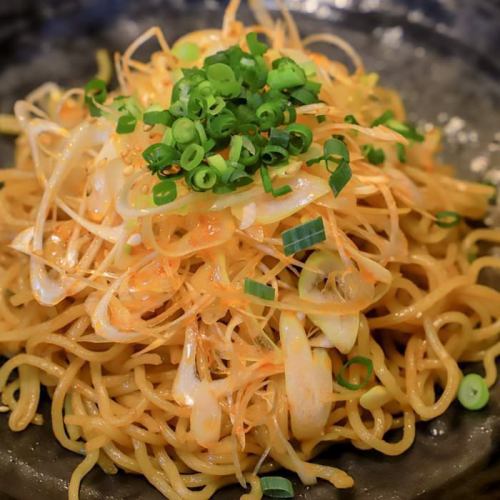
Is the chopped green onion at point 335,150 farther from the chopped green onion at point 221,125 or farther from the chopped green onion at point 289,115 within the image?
the chopped green onion at point 221,125

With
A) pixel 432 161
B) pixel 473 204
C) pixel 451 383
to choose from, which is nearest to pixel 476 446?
pixel 451 383

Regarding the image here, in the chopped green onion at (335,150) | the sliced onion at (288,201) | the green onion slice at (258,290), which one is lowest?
the green onion slice at (258,290)

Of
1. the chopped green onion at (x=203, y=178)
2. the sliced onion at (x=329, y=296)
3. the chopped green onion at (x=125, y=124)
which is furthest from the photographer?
the chopped green onion at (x=125, y=124)

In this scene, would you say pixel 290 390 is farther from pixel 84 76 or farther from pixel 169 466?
pixel 84 76

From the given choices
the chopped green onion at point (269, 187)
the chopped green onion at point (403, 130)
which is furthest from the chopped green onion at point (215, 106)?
the chopped green onion at point (403, 130)

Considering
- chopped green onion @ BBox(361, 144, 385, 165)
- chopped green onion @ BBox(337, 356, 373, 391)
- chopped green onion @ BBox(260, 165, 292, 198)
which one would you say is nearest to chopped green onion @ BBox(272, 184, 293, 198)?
chopped green onion @ BBox(260, 165, 292, 198)

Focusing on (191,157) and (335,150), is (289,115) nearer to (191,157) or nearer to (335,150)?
(335,150)

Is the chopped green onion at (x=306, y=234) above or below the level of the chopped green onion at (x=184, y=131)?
below
